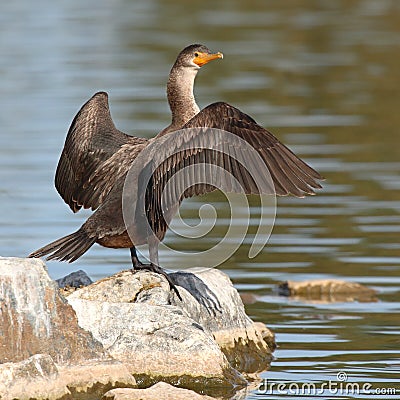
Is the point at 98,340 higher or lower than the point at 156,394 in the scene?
higher

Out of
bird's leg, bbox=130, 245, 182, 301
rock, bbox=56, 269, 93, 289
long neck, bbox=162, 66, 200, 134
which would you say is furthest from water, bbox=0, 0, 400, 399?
long neck, bbox=162, 66, 200, 134

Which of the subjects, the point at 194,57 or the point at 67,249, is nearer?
the point at 67,249

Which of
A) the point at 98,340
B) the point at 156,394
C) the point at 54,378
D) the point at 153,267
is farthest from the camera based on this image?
the point at 153,267

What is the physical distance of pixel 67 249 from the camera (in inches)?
310

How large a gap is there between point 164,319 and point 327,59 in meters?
17.6

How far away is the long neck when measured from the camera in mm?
8422

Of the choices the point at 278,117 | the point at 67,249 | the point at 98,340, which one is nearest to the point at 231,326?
the point at 67,249

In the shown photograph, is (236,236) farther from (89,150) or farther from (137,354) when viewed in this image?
(137,354)

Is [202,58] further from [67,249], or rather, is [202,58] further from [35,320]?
[35,320]

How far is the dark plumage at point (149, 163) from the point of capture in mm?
7562

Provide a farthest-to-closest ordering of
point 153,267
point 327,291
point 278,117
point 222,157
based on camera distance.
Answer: point 278,117, point 327,291, point 153,267, point 222,157

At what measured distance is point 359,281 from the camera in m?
10.4

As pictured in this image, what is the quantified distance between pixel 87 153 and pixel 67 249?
1000mm

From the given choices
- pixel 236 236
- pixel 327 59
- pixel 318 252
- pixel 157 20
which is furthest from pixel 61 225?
pixel 157 20
